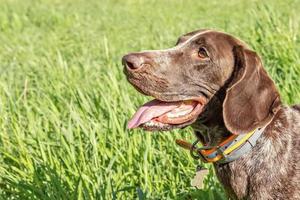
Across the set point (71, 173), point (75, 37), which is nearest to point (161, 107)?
point (71, 173)

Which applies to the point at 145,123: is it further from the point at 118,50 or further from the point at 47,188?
the point at 118,50

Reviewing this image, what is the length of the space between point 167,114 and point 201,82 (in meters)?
0.25

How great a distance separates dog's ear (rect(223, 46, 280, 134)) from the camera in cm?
346

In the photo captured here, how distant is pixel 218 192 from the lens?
166 inches

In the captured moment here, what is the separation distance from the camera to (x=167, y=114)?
3637 mm

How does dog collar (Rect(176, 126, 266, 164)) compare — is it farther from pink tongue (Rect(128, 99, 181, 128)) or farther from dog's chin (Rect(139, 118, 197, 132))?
pink tongue (Rect(128, 99, 181, 128))

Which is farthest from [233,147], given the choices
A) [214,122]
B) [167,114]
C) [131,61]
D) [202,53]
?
[131,61]

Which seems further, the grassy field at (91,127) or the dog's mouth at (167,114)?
the grassy field at (91,127)

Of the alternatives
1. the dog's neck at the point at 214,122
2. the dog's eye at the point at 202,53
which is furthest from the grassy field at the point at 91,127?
the dog's eye at the point at 202,53

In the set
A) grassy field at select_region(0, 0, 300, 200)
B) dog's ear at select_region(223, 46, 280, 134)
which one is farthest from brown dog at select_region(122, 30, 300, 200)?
grassy field at select_region(0, 0, 300, 200)

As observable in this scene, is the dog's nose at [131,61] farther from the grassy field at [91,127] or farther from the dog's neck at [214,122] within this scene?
the grassy field at [91,127]

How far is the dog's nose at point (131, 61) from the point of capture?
352cm

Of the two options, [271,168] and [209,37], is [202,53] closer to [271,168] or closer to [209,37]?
[209,37]

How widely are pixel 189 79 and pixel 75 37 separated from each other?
6.07 m
